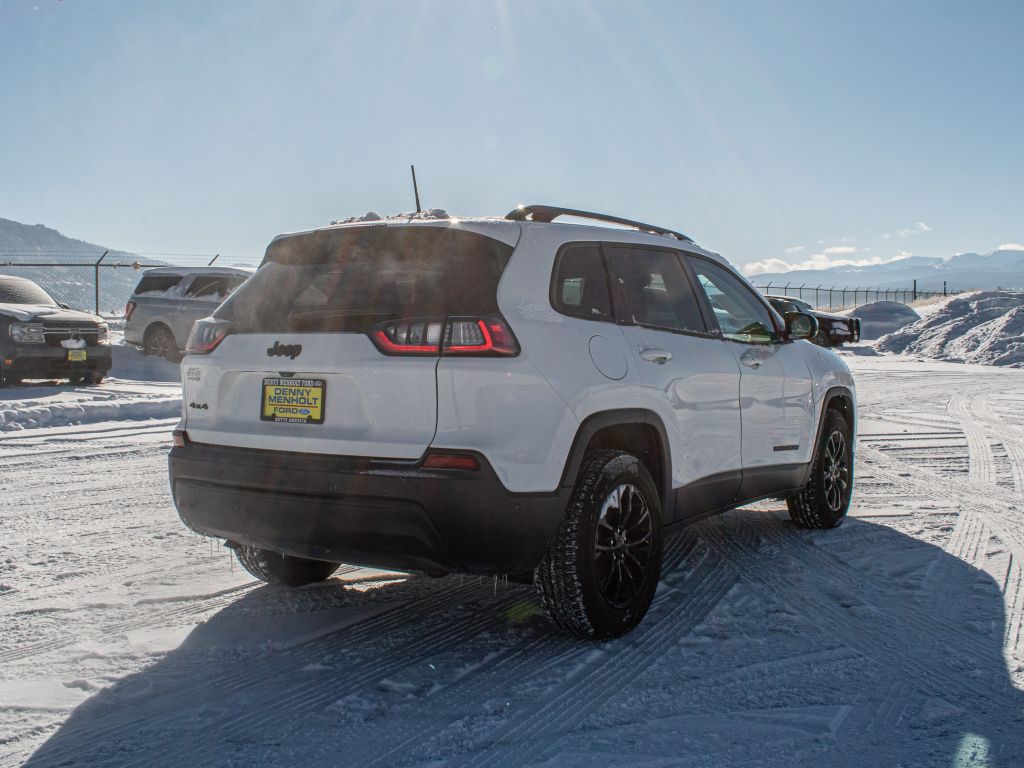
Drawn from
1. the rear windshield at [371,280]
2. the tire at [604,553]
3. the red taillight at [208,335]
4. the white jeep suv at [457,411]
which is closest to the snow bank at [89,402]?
the red taillight at [208,335]

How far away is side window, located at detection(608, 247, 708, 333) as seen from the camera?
436 centimetres

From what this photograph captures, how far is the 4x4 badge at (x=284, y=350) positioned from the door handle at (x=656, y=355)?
1.47m

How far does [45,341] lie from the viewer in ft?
45.2

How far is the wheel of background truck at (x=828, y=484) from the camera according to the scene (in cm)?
596

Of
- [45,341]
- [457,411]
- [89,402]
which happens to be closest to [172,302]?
[45,341]

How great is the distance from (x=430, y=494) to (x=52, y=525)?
3.51 metres

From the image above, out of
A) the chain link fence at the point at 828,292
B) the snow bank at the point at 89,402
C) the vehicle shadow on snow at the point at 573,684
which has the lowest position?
the vehicle shadow on snow at the point at 573,684

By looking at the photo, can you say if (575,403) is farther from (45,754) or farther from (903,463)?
(903,463)

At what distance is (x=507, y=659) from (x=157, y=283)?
16442 mm

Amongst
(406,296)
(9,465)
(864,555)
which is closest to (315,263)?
(406,296)

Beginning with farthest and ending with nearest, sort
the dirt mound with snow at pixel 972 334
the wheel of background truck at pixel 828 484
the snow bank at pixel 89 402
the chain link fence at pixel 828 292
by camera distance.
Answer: the chain link fence at pixel 828 292, the dirt mound with snow at pixel 972 334, the snow bank at pixel 89 402, the wheel of background truck at pixel 828 484

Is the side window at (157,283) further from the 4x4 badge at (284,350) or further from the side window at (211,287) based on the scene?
the 4x4 badge at (284,350)

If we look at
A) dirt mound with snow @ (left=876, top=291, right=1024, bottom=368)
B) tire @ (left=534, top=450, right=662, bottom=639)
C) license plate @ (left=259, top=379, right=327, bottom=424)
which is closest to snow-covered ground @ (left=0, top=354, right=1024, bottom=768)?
tire @ (left=534, top=450, right=662, bottom=639)

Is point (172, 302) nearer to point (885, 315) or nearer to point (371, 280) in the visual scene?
point (371, 280)
